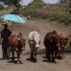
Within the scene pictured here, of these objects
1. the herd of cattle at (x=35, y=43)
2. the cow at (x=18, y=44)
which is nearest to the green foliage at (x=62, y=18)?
the herd of cattle at (x=35, y=43)

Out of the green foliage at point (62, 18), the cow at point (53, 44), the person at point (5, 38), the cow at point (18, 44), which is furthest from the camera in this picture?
the green foliage at point (62, 18)

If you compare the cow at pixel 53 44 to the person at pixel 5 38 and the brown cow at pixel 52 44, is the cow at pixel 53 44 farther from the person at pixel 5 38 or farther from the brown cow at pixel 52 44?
the person at pixel 5 38

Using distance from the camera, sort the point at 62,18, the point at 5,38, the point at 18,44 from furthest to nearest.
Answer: the point at 62,18
the point at 5,38
the point at 18,44

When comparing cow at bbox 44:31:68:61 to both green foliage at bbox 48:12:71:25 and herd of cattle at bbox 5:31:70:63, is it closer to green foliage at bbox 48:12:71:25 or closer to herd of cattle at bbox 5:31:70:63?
herd of cattle at bbox 5:31:70:63

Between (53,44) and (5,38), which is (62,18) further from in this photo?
(53,44)

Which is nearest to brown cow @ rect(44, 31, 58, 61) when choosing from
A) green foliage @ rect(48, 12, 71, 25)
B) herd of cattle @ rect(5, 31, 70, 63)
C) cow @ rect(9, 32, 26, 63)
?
herd of cattle @ rect(5, 31, 70, 63)

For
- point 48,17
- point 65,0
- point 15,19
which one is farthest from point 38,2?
point 15,19

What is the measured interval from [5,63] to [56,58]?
10.1 ft

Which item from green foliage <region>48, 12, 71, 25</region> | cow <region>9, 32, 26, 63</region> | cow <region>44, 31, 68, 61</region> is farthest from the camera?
green foliage <region>48, 12, 71, 25</region>

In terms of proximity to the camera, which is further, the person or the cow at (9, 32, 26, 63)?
the person

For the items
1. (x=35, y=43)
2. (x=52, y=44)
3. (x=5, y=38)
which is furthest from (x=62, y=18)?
(x=35, y=43)

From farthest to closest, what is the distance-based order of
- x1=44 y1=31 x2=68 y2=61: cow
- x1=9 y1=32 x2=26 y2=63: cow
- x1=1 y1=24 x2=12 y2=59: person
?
x1=1 y1=24 x2=12 y2=59: person, x1=44 y1=31 x2=68 y2=61: cow, x1=9 y1=32 x2=26 y2=63: cow

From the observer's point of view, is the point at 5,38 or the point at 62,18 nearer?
the point at 5,38

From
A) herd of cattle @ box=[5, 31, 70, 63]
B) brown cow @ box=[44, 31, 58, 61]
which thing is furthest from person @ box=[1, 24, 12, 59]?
brown cow @ box=[44, 31, 58, 61]
